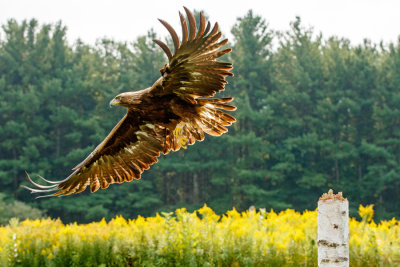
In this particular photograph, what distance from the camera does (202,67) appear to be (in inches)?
140

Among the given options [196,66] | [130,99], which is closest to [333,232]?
[196,66]

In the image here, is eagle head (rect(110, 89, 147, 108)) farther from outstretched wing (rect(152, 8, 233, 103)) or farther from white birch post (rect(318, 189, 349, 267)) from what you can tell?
white birch post (rect(318, 189, 349, 267))

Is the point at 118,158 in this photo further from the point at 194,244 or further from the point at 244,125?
the point at 244,125

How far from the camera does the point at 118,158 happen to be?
15.3 ft

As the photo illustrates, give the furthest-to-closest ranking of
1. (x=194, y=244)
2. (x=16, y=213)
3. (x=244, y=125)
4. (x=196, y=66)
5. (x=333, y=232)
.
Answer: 1. (x=244, y=125)
2. (x=16, y=213)
3. (x=194, y=244)
4. (x=196, y=66)
5. (x=333, y=232)

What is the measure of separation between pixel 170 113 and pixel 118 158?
1.00 meters

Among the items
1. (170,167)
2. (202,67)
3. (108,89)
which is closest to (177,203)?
(170,167)

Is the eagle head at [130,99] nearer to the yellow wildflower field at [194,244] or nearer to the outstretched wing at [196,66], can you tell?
the outstretched wing at [196,66]

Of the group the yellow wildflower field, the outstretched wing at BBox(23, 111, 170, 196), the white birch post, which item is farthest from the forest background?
the white birch post

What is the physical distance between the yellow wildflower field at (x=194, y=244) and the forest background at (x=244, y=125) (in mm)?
18119

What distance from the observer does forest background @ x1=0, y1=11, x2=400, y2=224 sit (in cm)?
2497

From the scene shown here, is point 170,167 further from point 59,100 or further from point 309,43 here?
point 309,43

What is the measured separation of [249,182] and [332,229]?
22.8 m

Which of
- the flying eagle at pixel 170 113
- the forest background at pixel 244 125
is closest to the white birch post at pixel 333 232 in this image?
the flying eagle at pixel 170 113
